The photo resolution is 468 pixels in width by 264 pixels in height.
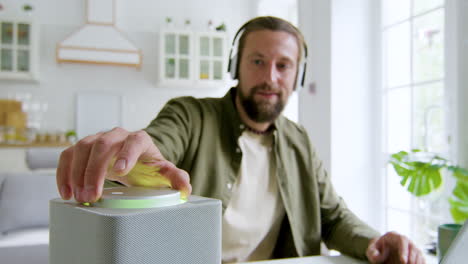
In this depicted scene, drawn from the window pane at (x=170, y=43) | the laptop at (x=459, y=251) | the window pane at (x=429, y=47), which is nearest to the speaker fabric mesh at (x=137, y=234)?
the laptop at (x=459, y=251)

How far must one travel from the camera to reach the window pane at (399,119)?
224cm

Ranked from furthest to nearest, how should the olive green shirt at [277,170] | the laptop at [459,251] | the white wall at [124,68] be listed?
the white wall at [124,68], the olive green shirt at [277,170], the laptop at [459,251]

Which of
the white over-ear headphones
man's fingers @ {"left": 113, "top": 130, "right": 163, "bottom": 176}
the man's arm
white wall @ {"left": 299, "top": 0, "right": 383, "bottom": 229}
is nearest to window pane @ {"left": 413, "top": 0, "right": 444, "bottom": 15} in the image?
white wall @ {"left": 299, "top": 0, "right": 383, "bottom": 229}

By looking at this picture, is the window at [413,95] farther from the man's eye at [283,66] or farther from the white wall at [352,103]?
the man's eye at [283,66]

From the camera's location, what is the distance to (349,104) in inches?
101

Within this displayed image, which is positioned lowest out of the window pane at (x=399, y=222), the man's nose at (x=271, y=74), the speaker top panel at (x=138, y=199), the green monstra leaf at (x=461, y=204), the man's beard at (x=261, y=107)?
the window pane at (x=399, y=222)

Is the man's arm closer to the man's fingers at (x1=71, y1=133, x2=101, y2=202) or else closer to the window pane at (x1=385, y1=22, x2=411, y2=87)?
the man's fingers at (x1=71, y1=133, x2=101, y2=202)

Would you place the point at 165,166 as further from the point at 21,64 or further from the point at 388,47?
the point at 21,64

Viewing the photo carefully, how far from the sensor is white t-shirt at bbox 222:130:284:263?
0.98 m

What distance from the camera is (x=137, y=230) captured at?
1.00 ft

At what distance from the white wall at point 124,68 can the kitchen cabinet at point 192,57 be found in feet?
0.95

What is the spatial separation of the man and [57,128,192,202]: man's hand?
0.40m

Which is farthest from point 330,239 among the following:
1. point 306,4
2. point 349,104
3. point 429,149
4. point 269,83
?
point 306,4

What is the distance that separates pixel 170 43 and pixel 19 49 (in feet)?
5.49
